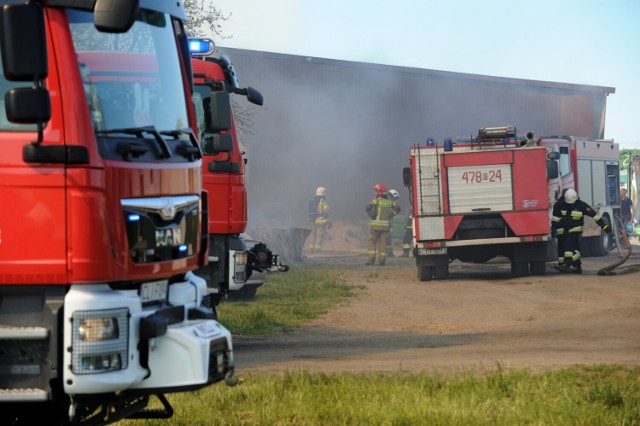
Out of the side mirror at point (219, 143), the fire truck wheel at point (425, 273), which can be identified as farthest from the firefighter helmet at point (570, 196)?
the side mirror at point (219, 143)

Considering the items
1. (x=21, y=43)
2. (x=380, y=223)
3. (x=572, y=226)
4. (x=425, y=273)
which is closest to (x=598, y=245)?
(x=380, y=223)

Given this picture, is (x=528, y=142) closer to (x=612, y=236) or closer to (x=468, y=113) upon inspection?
(x=612, y=236)

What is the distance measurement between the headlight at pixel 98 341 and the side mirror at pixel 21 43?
1146mm

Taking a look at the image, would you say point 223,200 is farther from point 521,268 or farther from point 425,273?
point 521,268

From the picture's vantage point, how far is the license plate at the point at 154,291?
5.42 meters

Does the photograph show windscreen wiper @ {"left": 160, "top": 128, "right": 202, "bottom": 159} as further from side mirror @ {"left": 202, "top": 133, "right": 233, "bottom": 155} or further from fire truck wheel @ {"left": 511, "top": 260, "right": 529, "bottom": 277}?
fire truck wheel @ {"left": 511, "top": 260, "right": 529, "bottom": 277}

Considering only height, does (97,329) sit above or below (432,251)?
above

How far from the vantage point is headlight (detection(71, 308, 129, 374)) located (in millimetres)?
4887

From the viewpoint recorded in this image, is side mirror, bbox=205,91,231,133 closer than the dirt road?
Yes

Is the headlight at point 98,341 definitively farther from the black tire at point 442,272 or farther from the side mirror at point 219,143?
the black tire at point 442,272

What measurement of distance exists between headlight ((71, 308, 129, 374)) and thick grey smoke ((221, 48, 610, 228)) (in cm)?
3295

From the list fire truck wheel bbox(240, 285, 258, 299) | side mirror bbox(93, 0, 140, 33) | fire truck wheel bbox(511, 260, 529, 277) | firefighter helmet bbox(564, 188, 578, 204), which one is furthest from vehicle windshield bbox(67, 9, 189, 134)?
firefighter helmet bbox(564, 188, 578, 204)

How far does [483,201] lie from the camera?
792 inches

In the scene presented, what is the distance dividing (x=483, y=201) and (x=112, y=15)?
15.7 metres
